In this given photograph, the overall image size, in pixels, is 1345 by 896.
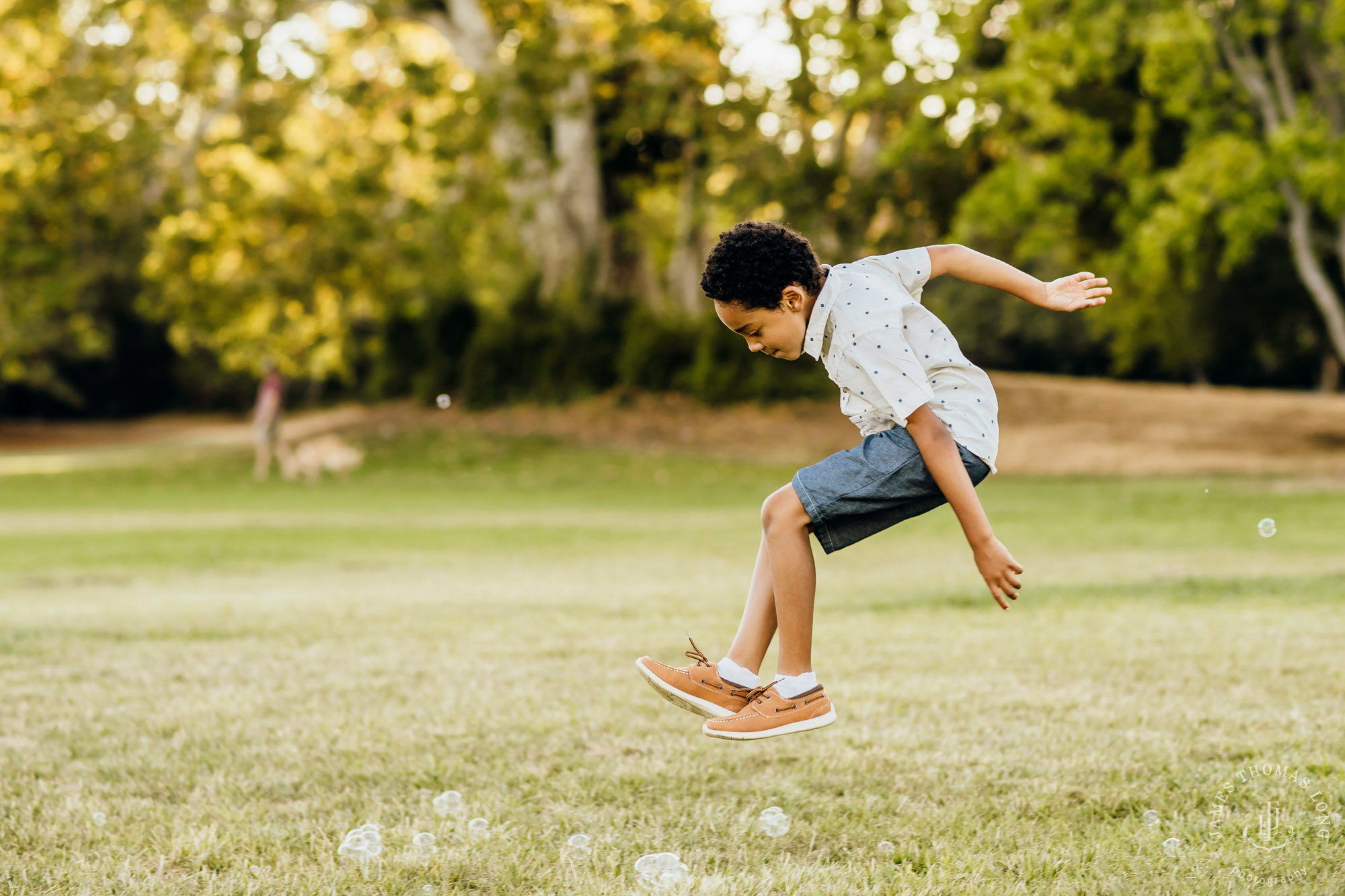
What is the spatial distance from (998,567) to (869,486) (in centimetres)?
44

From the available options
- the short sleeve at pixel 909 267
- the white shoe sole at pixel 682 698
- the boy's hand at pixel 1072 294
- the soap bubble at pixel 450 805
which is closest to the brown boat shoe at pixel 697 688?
the white shoe sole at pixel 682 698

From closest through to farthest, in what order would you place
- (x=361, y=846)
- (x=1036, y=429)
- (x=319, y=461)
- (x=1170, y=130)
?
(x=361, y=846) → (x=1170, y=130) → (x=319, y=461) → (x=1036, y=429)

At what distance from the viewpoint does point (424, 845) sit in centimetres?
379

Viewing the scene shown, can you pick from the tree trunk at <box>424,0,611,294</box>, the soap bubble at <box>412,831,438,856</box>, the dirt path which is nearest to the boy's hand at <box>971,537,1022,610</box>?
the soap bubble at <box>412,831,438,856</box>

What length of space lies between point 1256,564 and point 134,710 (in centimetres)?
975

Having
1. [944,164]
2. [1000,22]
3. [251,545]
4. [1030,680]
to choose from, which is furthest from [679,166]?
[1030,680]

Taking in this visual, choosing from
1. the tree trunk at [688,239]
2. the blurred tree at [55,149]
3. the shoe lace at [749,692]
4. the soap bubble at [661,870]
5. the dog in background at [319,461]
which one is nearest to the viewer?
the soap bubble at [661,870]

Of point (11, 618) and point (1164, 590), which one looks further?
point (1164, 590)

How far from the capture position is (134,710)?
18.9ft

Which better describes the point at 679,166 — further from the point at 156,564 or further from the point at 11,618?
the point at 11,618

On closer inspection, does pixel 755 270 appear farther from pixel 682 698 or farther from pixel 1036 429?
pixel 1036 429

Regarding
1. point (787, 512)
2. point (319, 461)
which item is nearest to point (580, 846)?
point (787, 512)

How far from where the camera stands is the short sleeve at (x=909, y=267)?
4.05 m

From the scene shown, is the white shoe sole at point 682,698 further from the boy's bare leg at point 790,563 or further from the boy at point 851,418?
the boy's bare leg at point 790,563
